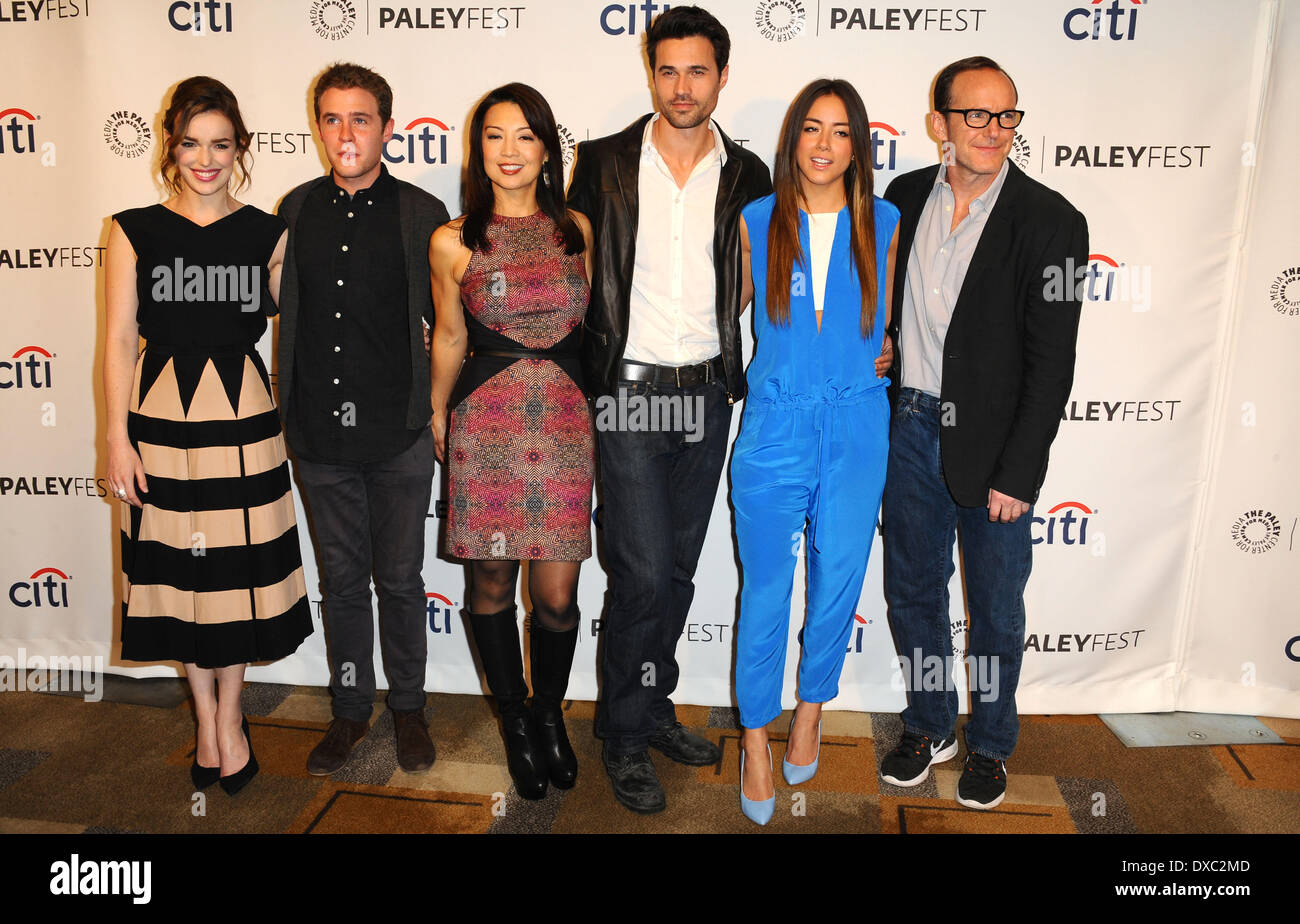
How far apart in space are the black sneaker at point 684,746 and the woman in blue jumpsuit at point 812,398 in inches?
13.0

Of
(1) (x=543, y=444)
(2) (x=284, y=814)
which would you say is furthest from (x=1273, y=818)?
(2) (x=284, y=814)

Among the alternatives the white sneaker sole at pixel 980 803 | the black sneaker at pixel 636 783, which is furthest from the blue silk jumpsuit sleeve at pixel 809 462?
the white sneaker sole at pixel 980 803

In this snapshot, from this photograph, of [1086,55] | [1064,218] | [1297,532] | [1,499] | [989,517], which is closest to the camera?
[1064,218]

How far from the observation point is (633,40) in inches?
124

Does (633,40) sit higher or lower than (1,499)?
higher

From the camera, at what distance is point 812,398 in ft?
8.24

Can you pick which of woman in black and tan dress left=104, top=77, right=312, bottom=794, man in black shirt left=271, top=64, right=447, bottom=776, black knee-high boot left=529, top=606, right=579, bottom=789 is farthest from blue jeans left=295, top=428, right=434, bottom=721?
black knee-high boot left=529, top=606, right=579, bottom=789

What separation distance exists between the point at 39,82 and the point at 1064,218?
3.54 meters

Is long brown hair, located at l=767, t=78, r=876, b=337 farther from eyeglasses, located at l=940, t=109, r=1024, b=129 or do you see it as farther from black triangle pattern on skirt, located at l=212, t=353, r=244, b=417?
black triangle pattern on skirt, located at l=212, t=353, r=244, b=417

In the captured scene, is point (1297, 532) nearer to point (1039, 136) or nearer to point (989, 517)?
point (989, 517)

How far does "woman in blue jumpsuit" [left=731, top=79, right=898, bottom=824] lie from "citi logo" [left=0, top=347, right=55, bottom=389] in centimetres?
276

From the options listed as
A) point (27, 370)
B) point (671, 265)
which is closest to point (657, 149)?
point (671, 265)

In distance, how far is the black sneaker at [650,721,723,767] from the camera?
2.99m

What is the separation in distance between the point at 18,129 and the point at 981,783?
13.3ft
